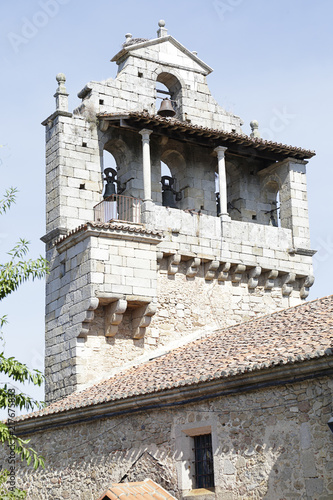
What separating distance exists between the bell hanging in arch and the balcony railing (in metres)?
0.49

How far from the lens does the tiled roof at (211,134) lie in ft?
59.9

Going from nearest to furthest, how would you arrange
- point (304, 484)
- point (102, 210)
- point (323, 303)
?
point (304, 484), point (323, 303), point (102, 210)

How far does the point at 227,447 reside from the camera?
11.2 meters

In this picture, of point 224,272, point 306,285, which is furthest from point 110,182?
point 306,285

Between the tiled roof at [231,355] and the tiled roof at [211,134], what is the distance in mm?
5086

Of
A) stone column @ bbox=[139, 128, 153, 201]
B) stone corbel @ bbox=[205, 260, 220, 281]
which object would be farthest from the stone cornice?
stone corbel @ bbox=[205, 260, 220, 281]

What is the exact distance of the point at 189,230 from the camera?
1839 cm

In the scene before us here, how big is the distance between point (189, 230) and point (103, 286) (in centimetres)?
272

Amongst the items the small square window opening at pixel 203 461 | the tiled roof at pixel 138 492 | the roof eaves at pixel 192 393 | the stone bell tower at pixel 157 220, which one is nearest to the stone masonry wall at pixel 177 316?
the stone bell tower at pixel 157 220

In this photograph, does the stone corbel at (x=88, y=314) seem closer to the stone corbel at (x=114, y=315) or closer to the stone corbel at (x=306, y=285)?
the stone corbel at (x=114, y=315)

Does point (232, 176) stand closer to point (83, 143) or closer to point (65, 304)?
point (83, 143)

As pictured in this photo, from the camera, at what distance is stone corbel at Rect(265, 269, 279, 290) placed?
63.9ft

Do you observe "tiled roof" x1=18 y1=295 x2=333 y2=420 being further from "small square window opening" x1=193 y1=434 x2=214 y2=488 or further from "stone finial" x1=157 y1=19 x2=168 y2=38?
"stone finial" x1=157 y1=19 x2=168 y2=38

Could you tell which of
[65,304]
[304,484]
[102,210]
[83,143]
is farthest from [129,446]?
[83,143]
